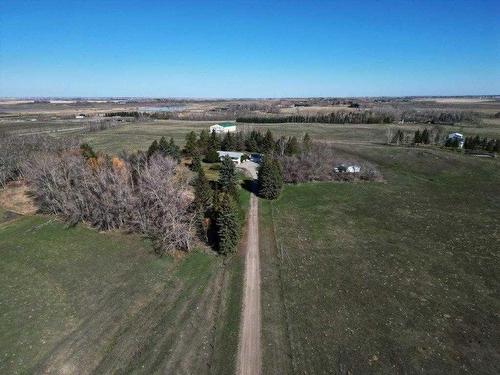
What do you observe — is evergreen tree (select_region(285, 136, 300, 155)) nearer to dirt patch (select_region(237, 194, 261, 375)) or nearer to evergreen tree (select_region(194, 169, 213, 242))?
evergreen tree (select_region(194, 169, 213, 242))

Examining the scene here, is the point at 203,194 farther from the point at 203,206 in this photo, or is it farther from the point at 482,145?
the point at 482,145

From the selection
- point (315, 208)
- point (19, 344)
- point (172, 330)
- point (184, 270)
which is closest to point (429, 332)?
point (172, 330)

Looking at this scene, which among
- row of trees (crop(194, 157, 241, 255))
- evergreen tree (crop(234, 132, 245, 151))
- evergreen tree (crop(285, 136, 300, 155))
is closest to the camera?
row of trees (crop(194, 157, 241, 255))

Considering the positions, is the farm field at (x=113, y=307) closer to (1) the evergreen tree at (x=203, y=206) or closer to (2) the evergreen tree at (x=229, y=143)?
(1) the evergreen tree at (x=203, y=206)

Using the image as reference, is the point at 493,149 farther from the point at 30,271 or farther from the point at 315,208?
the point at 30,271

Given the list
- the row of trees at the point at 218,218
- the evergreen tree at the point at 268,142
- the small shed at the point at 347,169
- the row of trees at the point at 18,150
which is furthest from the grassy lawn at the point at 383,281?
the row of trees at the point at 18,150

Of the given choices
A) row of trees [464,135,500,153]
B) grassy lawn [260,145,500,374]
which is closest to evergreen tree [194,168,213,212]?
grassy lawn [260,145,500,374]

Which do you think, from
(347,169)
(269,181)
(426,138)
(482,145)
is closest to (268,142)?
(347,169)
